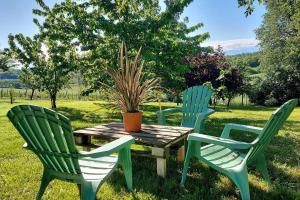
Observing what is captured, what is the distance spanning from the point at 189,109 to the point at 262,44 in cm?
2095

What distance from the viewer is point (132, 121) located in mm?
3674

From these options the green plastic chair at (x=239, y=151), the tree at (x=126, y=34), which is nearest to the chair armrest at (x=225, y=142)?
the green plastic chair at (x=239, y=151)

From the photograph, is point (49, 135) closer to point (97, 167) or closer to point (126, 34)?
point (97, 167)

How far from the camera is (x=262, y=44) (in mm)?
23844

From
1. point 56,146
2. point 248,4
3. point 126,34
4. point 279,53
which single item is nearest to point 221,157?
point 56,146

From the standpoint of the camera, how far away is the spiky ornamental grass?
331cm

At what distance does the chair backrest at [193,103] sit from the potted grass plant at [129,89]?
1689 mm

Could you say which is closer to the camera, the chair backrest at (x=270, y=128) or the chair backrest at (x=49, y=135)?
the chair backrest at (x=49, y=135)

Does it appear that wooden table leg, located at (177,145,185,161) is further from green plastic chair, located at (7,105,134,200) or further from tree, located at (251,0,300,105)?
tree, located at (251,0,300,105)

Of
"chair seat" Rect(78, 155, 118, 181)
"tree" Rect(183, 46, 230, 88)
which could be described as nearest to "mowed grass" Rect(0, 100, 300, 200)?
"chair seat" Rect(78, 155, 118, 181)

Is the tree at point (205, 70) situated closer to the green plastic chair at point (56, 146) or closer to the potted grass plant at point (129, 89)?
the potted grass plant at point (129, 89)

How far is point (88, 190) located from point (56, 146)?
0.42 meters

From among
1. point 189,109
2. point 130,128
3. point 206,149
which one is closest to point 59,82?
point 189,109

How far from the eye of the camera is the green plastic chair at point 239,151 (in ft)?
8.29
